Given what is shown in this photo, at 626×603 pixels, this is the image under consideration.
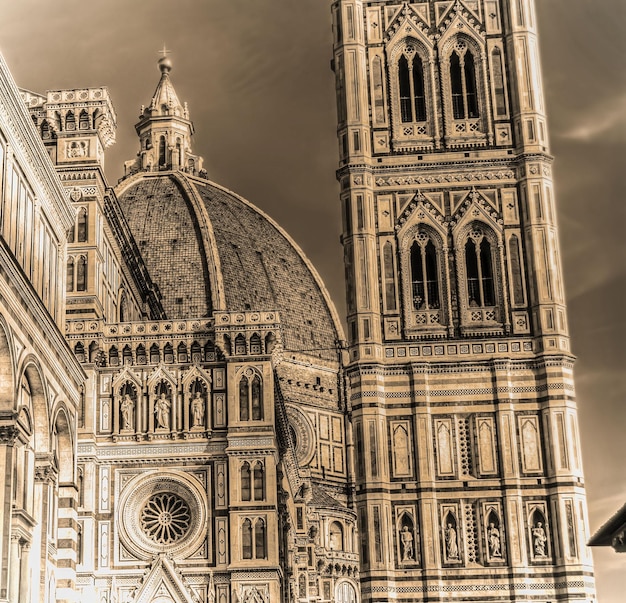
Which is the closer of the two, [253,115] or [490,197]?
[253,115]

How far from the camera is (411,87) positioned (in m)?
40.2

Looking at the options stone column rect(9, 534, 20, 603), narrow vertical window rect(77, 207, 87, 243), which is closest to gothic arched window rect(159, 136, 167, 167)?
narrow vertical window rect(77, 207, 87, 243)

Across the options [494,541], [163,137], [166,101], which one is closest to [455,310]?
[494,541]

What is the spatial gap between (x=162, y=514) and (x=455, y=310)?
10545 millimetres

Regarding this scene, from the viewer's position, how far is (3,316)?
22.6m

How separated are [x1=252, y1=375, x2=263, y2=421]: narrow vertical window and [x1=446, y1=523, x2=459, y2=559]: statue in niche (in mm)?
8116

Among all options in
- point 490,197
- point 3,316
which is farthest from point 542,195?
point 3,316

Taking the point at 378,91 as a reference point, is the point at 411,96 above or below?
below

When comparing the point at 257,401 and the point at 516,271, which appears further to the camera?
the point at 257,401

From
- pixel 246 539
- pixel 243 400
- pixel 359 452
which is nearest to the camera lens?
pixel 359 452

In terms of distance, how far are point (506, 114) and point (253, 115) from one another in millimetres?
10964

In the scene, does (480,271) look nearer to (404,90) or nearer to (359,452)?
(404,90)

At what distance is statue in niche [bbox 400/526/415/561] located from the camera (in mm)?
35594

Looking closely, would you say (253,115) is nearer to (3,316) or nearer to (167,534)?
(3,316)
